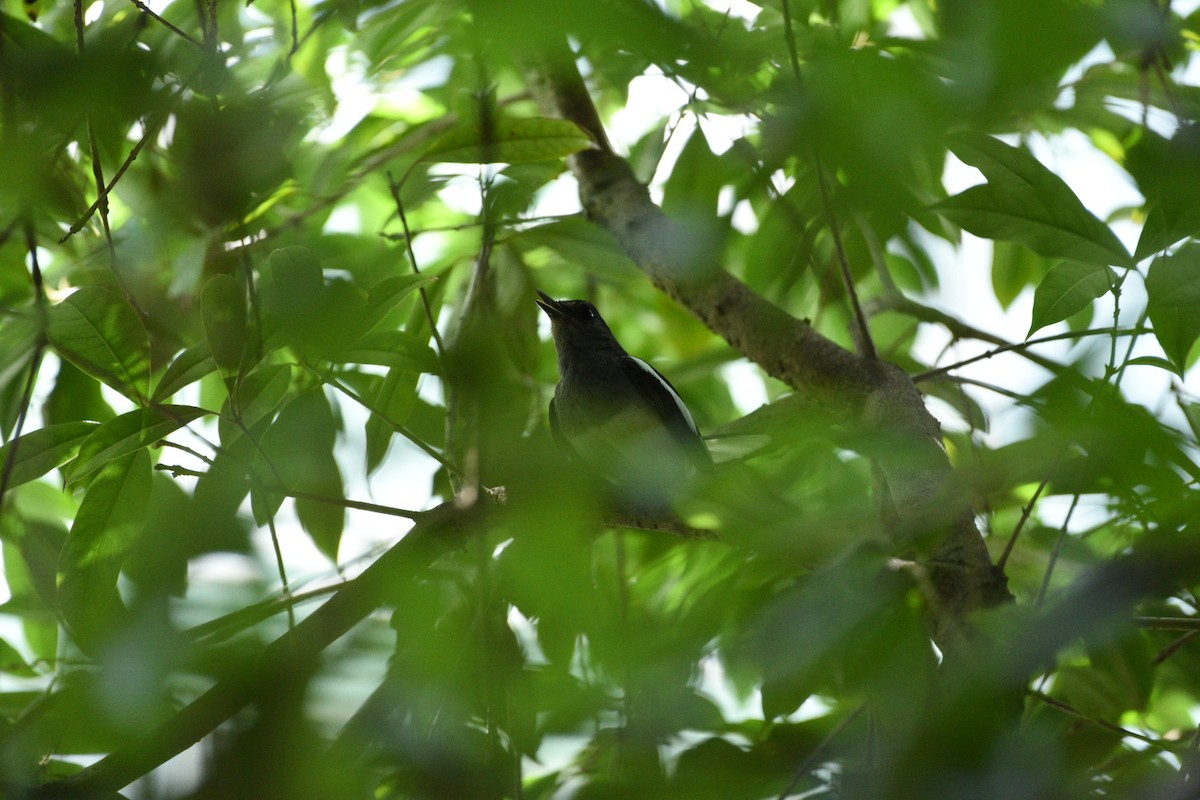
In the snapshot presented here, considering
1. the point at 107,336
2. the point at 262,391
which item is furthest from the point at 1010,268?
the point at 107,336

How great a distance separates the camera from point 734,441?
6.91 feet

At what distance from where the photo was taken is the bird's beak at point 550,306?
3234mm

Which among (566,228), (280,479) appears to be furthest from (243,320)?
(566,228)

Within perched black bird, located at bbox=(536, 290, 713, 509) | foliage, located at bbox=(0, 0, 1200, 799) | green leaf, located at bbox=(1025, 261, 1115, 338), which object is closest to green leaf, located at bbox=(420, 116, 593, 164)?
foliage, located at bbox=(0, 0, 1200, 799)

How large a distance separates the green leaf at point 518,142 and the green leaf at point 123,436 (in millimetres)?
816

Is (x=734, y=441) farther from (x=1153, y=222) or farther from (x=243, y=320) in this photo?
(x=243, y=320)

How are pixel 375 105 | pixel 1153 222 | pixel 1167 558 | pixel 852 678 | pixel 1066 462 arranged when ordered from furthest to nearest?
pixel 375 105, pixel 1153 222, pixel 852 678, pixel 1066 462, pixel 1167 558

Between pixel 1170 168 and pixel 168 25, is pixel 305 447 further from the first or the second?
pixel 1170 168

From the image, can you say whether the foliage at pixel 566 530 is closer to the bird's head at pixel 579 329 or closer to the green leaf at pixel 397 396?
the green leaf at pixel 397 396

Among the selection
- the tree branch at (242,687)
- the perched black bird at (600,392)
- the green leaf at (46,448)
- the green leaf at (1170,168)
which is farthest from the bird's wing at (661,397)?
the tree branch at (242,687)

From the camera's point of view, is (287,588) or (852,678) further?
(852,678)

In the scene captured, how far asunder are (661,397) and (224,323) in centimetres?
192

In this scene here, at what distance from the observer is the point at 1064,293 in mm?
1507

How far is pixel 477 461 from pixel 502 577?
0.11 m
